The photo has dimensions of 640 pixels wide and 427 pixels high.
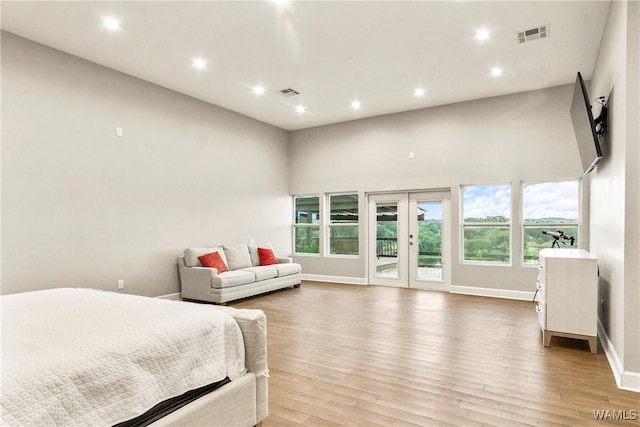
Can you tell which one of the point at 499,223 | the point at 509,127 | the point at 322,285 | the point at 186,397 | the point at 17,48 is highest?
the point at 17,48

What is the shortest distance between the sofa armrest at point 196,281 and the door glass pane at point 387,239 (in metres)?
3.51

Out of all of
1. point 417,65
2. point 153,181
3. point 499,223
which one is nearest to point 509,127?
A: point 499,223

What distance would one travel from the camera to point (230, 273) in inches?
235

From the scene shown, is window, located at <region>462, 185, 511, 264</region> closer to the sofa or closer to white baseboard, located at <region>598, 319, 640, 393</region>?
white baseboard, located at <region>598, 319, 640, 393</region>

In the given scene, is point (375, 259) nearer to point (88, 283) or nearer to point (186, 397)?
point (88, 283)

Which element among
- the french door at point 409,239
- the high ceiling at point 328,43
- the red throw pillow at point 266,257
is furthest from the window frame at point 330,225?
the high ceiling at point 328,43

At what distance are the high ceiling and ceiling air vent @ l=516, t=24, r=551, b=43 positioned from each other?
0.06m

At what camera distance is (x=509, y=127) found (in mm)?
6211

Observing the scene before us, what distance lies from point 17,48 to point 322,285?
19.4 ft

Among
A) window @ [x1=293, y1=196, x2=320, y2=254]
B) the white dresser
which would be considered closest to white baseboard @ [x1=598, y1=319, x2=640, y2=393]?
the white dresser

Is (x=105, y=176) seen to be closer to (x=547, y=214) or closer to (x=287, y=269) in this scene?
(x=287, y=269)

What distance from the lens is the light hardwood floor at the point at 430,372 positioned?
236 cm

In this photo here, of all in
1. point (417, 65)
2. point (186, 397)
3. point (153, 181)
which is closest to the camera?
point (186, 397)

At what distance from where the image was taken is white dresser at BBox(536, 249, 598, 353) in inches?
137
